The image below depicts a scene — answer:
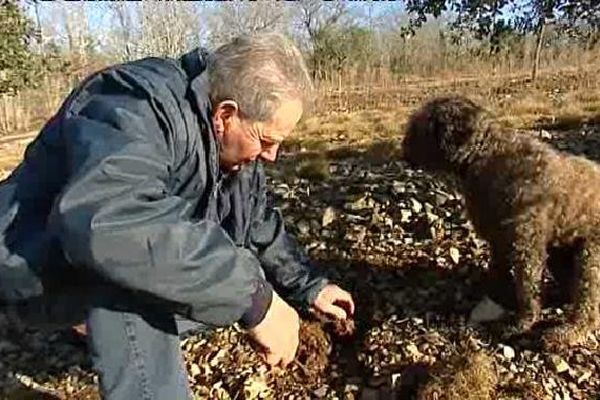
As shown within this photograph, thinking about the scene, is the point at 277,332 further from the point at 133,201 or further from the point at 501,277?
the point at 501,277

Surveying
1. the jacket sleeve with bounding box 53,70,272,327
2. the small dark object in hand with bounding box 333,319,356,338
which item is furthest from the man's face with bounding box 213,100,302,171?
the small dark object in hand with bounding box 333,319,356,338

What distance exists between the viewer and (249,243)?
11.5ft

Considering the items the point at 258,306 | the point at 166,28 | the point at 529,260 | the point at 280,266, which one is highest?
the point at 258,306

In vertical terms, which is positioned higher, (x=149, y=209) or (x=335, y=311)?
(x=149, y=209)

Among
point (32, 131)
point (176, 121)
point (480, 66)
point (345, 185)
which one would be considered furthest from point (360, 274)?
point (480, 66)

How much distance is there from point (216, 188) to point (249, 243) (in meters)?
0.51

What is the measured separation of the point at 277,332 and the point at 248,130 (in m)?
0.69

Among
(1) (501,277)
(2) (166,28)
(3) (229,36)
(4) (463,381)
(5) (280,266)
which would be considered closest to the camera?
(5) (280,266)

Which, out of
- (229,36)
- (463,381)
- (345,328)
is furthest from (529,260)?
(229,36)

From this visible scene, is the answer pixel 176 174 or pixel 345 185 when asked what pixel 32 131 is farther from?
pixel 176 174

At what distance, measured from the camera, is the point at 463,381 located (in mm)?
3793

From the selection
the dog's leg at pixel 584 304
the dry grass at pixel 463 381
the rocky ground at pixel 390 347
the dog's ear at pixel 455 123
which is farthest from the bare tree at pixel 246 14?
the dry grass at pixel 463 381

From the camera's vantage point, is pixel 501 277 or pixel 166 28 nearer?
pixel 501 277

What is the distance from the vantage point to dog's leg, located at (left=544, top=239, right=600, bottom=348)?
4211 millimetres
